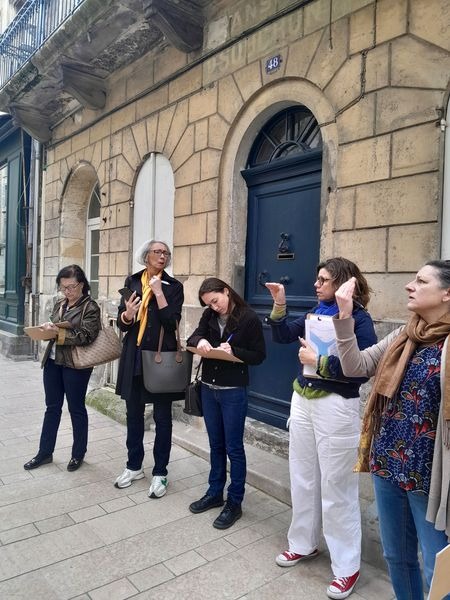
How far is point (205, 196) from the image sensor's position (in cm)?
516

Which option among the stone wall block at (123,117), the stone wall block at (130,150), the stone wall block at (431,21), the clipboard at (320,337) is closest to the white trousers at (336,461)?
the clipboard at (320,337)

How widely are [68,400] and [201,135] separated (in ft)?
10.4

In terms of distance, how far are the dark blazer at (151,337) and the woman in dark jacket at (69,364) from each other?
518 mm

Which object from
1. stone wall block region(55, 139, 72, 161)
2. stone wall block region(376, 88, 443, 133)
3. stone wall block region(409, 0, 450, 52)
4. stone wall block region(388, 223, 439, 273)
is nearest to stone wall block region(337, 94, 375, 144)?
stone wall block region(376, 88, 443, 133)

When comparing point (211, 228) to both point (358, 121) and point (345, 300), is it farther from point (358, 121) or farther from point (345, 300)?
point (345, 300)

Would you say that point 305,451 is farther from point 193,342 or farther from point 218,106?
point 218,106

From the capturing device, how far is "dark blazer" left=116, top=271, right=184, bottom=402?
357 cm

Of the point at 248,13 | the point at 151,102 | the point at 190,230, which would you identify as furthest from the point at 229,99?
the point at 151,102

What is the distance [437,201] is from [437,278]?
1594 mm

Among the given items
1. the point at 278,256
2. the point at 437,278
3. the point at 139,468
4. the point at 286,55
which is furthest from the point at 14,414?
the point at 437,278

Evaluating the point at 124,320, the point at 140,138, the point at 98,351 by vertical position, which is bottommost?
the point at 98,351

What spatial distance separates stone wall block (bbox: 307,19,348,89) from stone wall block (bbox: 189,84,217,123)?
1341 mm

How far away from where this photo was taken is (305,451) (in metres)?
2.69

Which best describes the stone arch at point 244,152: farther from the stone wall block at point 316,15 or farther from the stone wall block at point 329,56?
the stone wall block at point 316,15
